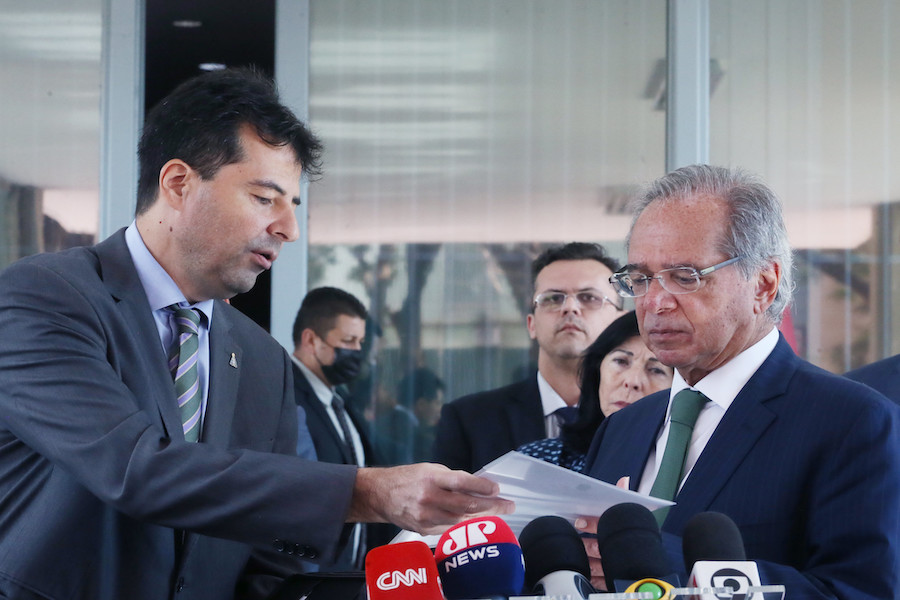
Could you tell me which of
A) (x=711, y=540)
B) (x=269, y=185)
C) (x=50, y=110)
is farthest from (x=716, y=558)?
(x=50, y=110)

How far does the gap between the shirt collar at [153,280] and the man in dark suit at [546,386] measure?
1.65 metres

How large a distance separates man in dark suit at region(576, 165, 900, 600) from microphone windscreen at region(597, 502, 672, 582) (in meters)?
0.16

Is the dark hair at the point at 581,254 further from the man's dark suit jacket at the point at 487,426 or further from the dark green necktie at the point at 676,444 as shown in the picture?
the dark green necktie at the point at 676,444

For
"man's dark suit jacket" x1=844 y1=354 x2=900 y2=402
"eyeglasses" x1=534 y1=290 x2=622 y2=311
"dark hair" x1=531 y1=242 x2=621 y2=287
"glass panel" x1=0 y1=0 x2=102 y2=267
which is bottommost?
"man's dark suit jacket" x1=844 y1=354 x2=900 y2=402

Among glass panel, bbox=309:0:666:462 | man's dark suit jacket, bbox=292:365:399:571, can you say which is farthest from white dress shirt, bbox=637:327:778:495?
glass panel, bbox=309:0:666:462

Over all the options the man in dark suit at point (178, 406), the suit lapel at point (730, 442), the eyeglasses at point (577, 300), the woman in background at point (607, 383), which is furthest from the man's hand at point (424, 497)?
the eyeglasses at point (577, 300)

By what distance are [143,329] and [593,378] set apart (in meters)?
1.64

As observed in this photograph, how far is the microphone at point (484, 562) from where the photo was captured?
4.41 ft

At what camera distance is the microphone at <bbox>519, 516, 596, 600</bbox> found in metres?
1.38

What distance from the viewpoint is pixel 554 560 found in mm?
1442

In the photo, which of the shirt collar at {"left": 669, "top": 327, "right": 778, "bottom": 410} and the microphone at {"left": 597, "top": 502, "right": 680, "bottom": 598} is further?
the shirt collar at {"left": 669, "top": 327, "right": 778, "bottom": 410}

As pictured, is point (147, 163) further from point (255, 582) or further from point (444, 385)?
point (444, 385)

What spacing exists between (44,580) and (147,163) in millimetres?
913

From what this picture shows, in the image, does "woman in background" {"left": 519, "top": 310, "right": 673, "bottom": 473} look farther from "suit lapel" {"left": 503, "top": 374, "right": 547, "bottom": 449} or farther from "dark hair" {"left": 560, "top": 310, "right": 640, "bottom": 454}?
"suit lapel" {"left": 503, "top": 374, "right": 547, "bottom": 449}
